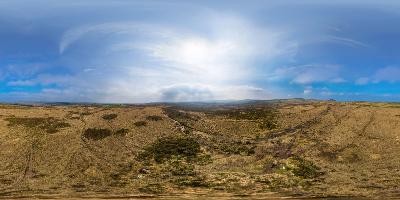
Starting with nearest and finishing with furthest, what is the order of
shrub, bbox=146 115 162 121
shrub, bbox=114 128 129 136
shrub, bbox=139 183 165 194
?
1. shrub, bbox=139 183 165 194
2. shrub, bbox=114 128 129 136
3. shrub, bbox=146 115 162 121

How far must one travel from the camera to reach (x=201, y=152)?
88.4m

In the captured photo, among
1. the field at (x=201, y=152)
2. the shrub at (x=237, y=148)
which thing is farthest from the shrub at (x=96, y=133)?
the shrub at (x=237, y=148)

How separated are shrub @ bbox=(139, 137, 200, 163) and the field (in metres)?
0.19

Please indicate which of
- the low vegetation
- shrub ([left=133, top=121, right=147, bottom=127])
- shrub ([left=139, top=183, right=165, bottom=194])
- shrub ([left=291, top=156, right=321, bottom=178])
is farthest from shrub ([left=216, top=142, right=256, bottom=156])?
the low vegetation

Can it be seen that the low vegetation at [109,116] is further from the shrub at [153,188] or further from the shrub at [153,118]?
the shrub at [153,188]

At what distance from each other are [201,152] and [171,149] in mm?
5772

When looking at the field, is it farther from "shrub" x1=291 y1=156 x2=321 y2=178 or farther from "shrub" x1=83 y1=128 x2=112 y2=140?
"shrub" x1=83 y1=128 x2=112 y2=140

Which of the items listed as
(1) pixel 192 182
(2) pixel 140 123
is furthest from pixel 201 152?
(2) pixel 140 123

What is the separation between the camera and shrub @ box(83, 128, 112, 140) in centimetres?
9275

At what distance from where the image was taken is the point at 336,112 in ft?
355

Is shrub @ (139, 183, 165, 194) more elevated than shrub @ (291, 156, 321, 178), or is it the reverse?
shrub @ (291, 156, 321, 178)

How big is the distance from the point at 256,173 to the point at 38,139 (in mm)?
43166

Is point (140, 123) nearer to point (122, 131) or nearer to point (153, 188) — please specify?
point (122, 131)

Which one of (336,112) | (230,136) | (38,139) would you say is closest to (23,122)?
(38,139)
